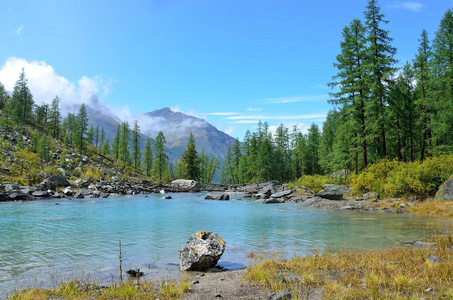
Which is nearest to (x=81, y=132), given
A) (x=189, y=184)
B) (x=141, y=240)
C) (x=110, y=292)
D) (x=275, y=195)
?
(x=189, y=184)

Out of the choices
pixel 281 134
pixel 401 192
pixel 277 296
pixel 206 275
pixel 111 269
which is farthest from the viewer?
pixel 281 134

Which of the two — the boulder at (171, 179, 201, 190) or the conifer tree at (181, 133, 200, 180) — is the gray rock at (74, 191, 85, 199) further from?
the conifer tree at (181, 133, 200, 180)

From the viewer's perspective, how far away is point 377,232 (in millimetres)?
14164

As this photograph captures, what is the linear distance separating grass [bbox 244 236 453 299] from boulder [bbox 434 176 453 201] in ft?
51.8

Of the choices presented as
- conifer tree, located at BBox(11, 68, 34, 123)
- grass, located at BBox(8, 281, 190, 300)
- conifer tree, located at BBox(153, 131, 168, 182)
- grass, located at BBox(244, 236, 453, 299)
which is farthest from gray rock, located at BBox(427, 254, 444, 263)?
conifer tree, located at BBox(11, 68, 34, 123)

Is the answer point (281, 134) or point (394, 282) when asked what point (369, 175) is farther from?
point (281, 134)

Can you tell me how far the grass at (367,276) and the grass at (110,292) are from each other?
2080 millimetres

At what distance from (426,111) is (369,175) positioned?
1386 cm

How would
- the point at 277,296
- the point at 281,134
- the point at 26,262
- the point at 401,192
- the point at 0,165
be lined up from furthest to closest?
the point at 281,134
the point at 0,165
the point at 401,192
the point at 26,262
the point at 277,296

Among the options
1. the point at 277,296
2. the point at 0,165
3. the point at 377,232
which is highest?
the point at 0,165

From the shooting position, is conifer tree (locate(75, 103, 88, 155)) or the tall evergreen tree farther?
conifer tree (locate(75, 103, 88, 155))

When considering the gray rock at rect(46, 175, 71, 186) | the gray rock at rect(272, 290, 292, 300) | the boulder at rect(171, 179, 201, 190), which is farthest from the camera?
the boulder at rect(171, 179, 201, 190)

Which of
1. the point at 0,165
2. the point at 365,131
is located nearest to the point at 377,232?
the point at 365,131

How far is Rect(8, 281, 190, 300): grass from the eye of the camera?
551 centimetres
